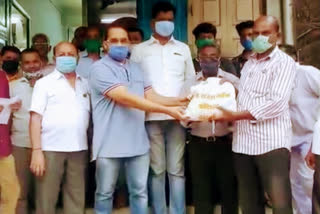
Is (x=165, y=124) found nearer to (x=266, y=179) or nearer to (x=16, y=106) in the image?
(x=266, y=179)

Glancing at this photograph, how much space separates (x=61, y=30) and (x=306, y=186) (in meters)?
6.35

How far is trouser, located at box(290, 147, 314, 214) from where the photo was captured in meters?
4.23

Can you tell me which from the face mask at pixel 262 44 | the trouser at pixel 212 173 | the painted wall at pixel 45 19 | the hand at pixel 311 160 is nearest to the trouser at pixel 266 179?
the hand at pixel 311 160

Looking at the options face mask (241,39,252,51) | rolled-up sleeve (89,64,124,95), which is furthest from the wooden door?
rolled-up sleeve (89,64,124,95)

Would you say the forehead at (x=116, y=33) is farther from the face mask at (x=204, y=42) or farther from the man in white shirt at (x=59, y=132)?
the face mask at (x=204, y=42)

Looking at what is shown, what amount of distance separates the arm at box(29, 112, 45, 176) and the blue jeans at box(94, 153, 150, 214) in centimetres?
43

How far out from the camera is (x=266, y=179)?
11.5 feet

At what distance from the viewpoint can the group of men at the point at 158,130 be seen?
3549 mm

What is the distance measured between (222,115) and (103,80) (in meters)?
0.92

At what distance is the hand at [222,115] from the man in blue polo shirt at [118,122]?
0.85 ft

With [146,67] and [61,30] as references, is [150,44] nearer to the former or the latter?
[146,67]

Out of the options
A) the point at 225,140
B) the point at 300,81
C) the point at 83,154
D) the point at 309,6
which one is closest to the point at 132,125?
the point at 83,154

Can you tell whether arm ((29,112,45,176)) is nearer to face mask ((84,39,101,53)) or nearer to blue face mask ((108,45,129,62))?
blue face mask ((108,45,129,62))

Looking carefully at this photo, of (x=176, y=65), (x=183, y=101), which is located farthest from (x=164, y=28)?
(x=183, y=101)
